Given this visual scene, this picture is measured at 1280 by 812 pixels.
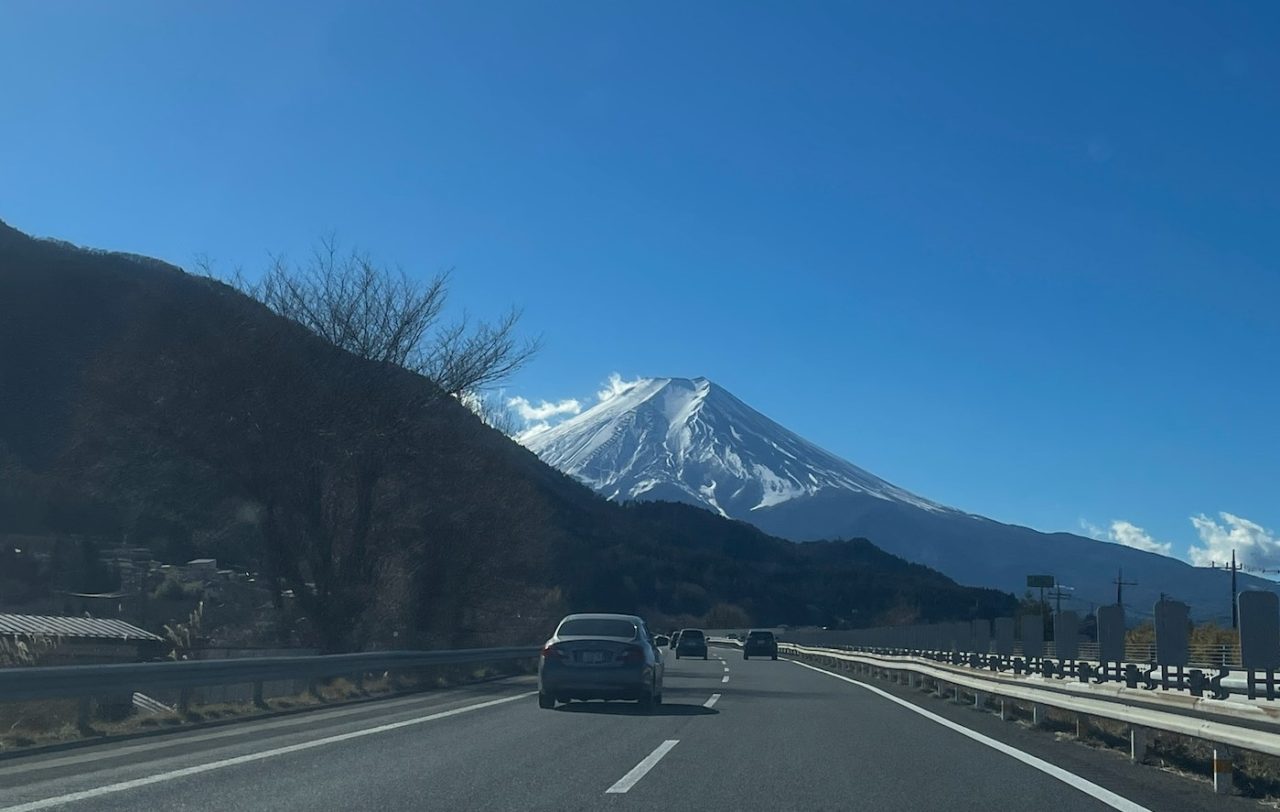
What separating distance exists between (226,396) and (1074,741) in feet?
69.2

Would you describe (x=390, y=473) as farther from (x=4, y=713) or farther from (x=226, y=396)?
(x=4, y=713)

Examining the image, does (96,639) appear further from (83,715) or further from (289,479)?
(83,715)

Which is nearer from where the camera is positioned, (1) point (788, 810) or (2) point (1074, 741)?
(1) point (788, 810)

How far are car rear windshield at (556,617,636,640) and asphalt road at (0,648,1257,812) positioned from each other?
7.32ft

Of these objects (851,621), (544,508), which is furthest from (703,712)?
(851,621)

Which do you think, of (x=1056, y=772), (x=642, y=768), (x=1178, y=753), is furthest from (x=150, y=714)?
(x=1178, y=753)

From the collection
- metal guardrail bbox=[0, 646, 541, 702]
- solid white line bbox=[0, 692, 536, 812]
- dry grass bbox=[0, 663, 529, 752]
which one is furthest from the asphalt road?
dry grass bbox=[0, 663, 529, 752]

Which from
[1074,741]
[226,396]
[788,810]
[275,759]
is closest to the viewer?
[788,810]

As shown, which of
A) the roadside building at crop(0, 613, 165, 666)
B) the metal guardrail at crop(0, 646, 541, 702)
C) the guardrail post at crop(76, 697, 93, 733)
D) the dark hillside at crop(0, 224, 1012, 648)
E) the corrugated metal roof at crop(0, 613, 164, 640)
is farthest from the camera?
the dark hillside at crop(0, 224, 1012, 648)

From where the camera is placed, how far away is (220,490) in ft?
94.2

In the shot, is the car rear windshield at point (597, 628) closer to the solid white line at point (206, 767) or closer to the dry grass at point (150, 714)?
the solid white line at point (206, 767)

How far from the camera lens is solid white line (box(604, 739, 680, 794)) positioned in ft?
29.0

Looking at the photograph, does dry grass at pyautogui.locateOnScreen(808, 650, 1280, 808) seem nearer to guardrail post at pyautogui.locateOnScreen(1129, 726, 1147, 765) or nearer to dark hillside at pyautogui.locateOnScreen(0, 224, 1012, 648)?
guardrail post at pyautogui.locateOnScreen(1129, 726, 1147, 765)

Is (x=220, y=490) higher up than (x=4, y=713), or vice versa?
(x=220, y=490)
